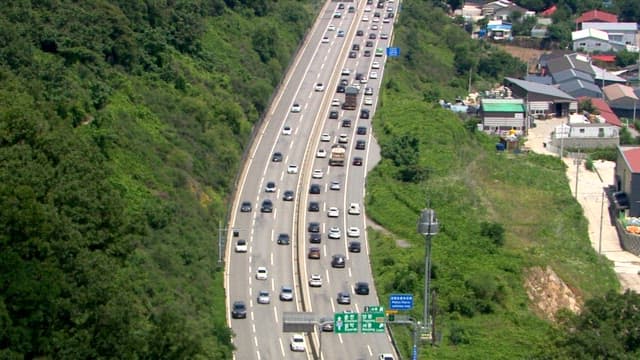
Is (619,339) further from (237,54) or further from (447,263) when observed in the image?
(237,54)

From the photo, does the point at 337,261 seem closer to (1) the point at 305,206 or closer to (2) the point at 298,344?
(1) the point at 305,206

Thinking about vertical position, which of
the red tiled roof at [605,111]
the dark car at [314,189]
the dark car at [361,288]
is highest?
the dark car at [314,189]

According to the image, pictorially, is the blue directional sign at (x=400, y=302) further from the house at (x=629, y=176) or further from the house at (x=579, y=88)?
the house at (x=579, y=88)

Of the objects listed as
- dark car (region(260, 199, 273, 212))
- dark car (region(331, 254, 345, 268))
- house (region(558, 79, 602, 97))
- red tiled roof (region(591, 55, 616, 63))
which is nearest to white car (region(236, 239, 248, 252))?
dark car (region(331, 254, 345, 268))

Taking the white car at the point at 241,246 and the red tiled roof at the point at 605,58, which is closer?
the white car at the point at 241,246

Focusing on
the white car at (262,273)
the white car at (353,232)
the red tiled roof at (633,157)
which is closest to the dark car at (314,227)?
the white car at (353,232)

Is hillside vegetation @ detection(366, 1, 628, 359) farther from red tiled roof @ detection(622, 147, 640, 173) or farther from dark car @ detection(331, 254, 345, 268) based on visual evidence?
red tiled roof @ detection(622, 147, 640, 173)
